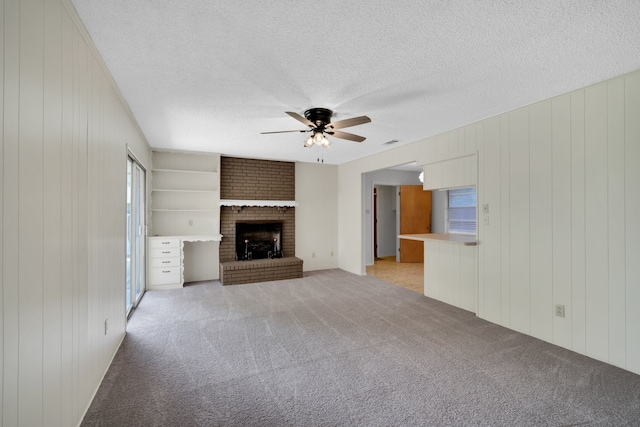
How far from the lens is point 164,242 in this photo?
16.3 ft

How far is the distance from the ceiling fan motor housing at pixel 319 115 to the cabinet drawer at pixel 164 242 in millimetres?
3387

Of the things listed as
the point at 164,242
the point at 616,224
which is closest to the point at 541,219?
the point at 616,224

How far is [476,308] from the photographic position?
12.0ft

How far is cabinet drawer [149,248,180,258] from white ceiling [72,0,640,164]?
2526mm

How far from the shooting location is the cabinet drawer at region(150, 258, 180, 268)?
4.93 m

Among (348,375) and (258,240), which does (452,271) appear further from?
(258,240)

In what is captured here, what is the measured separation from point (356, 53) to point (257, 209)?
4404mm

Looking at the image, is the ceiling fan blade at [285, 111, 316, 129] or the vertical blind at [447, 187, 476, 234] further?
the vertical blind at [447, 187, 476, 234]

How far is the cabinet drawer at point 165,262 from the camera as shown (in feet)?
16.2

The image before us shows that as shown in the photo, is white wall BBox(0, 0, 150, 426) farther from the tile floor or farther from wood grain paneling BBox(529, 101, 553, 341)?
the tile floor

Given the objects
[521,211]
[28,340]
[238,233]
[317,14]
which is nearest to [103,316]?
[28,340]

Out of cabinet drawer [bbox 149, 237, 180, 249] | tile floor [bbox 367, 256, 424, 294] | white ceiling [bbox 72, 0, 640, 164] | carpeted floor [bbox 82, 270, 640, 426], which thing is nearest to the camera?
white ceiling [bbox 72, 0, 640, 164]

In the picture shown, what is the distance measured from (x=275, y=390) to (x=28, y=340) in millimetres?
1483

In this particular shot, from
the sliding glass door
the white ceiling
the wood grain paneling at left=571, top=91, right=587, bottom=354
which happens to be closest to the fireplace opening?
the sliding glass door
